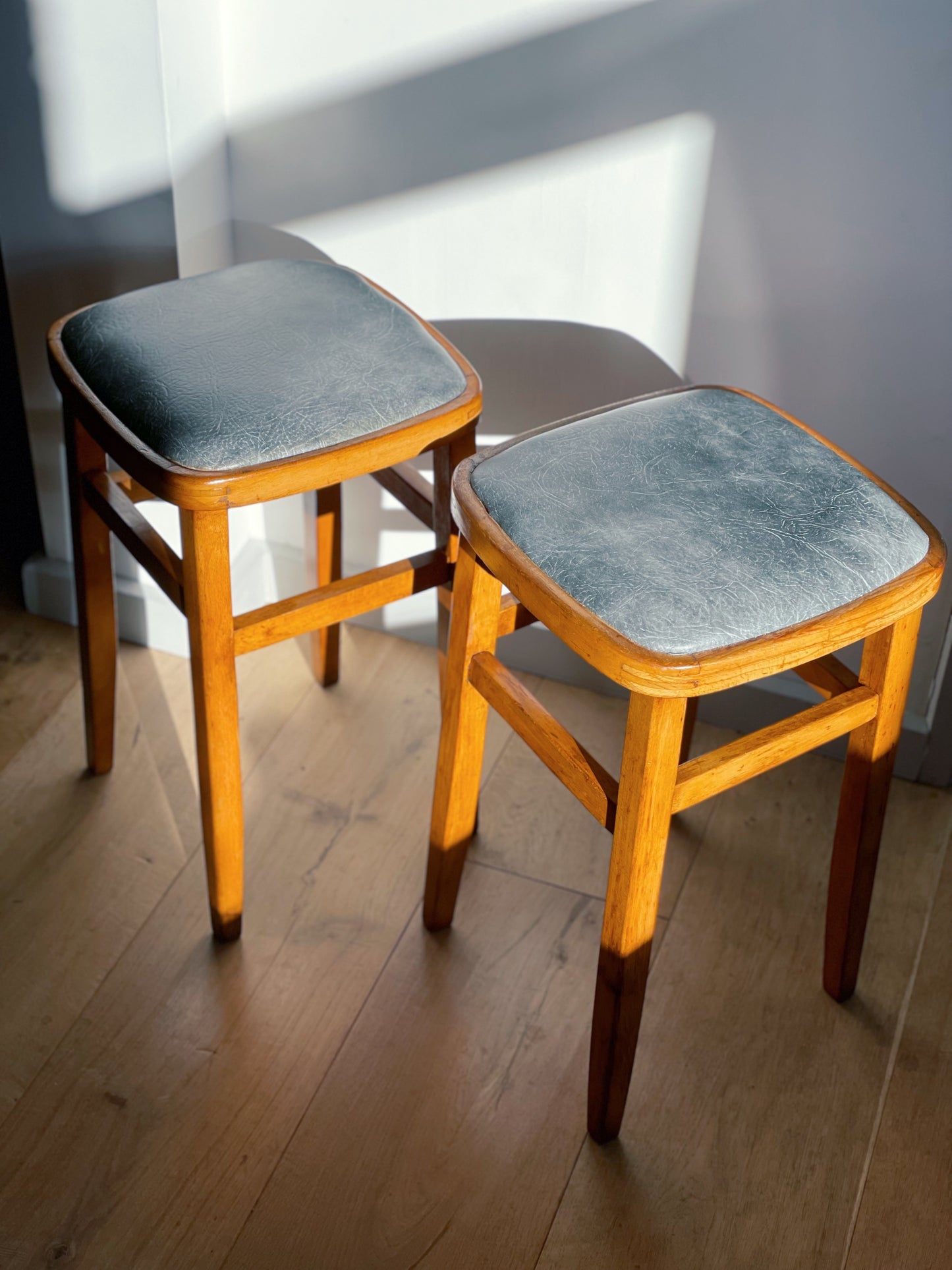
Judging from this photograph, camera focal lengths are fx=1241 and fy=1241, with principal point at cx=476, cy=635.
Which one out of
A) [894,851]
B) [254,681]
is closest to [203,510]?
[254,681]

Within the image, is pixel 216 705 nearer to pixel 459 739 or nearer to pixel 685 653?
pixel 459 739

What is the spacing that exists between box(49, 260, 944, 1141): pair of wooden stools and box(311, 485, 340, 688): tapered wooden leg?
0.20 meters

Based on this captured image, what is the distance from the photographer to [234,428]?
3.38 ft

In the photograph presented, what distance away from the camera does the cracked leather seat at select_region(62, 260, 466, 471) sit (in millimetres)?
1035

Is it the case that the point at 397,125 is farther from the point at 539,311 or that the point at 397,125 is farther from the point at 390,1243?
the point at 390,1243

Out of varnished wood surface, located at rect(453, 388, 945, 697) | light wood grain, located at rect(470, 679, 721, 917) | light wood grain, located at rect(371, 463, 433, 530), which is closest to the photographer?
varnished wood surface, located at rect(453, 388, 945, 697)

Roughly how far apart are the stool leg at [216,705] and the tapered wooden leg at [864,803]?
56 cm

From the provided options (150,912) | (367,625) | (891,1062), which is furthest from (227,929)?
(891,1062)

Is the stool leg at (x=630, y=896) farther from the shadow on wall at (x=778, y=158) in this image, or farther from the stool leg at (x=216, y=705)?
the shadow on wall at (x=778, y=158)

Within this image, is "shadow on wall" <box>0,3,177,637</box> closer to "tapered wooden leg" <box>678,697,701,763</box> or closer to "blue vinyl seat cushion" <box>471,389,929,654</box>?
"blue vinyl seat cushion" <box>471,389,929,654</box>

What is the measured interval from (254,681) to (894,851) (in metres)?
0.82

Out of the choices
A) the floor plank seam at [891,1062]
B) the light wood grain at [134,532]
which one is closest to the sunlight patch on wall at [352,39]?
the light wood grain at [134,532]

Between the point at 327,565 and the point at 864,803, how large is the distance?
708 millimetres

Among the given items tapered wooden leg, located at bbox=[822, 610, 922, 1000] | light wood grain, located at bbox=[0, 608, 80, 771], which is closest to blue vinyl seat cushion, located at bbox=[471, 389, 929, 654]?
tapered wooden leg, located at bbox=[822, 610, 922, 1000]
